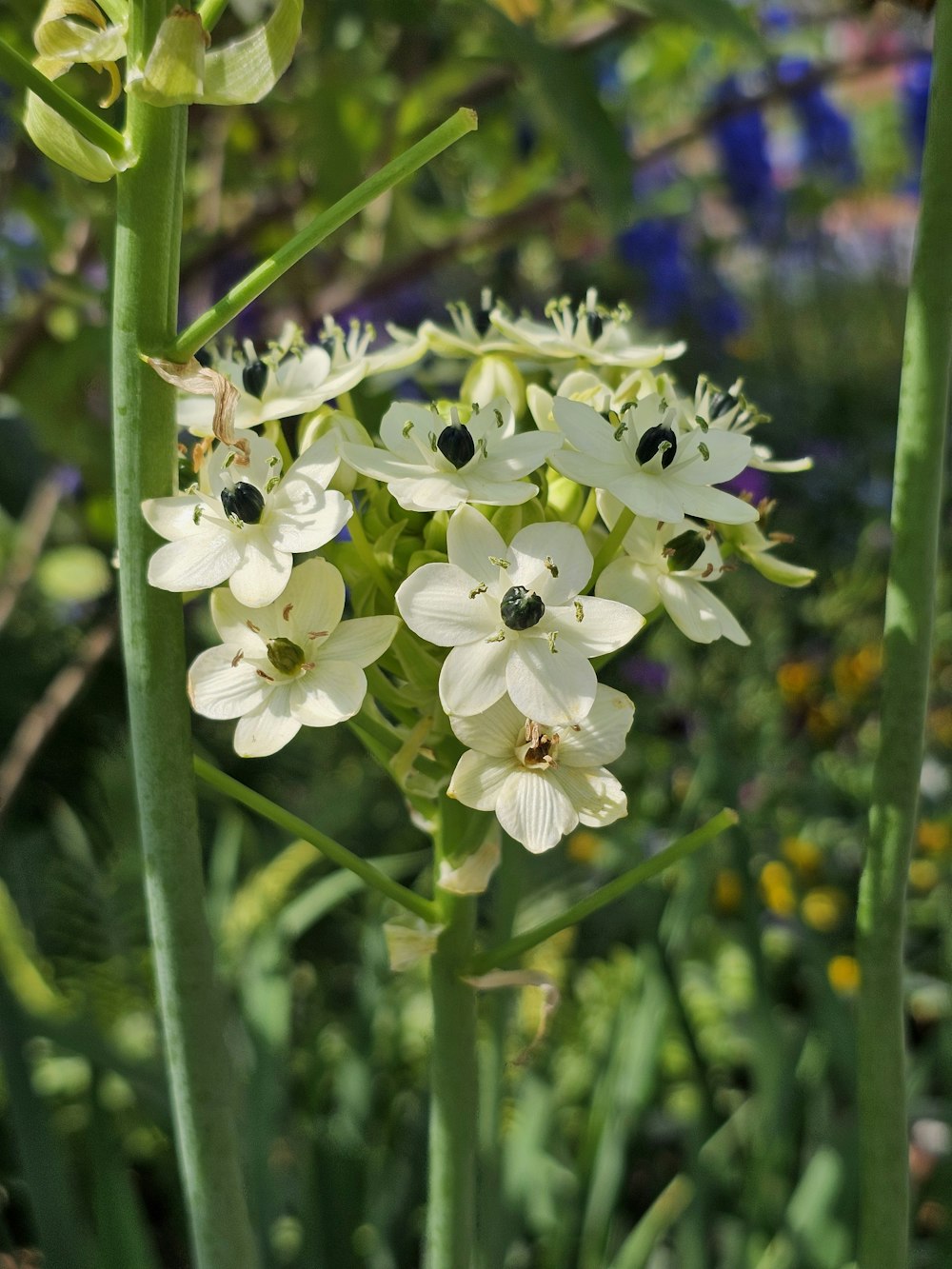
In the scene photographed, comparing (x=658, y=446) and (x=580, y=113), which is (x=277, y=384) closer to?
(x=658, y=446)

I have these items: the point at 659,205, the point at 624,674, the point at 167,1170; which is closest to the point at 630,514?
the point at 167,1170

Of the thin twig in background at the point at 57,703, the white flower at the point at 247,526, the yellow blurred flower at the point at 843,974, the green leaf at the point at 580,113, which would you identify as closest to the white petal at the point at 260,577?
the white flower at the point at 247,526

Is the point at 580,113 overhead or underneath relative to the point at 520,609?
overhead

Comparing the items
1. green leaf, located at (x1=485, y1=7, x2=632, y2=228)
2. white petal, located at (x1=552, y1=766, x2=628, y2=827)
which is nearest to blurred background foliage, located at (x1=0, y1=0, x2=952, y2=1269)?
green leaf, located at (x1=485, y1=7, x2=632, y2=228)

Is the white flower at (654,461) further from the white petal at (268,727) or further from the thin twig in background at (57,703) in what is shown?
the thin twig in background at (57,703)

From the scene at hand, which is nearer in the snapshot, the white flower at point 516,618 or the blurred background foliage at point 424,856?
the white flower at point 516,618

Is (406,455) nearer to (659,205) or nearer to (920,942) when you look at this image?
(659,205)

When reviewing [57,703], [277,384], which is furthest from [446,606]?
[57,703]
